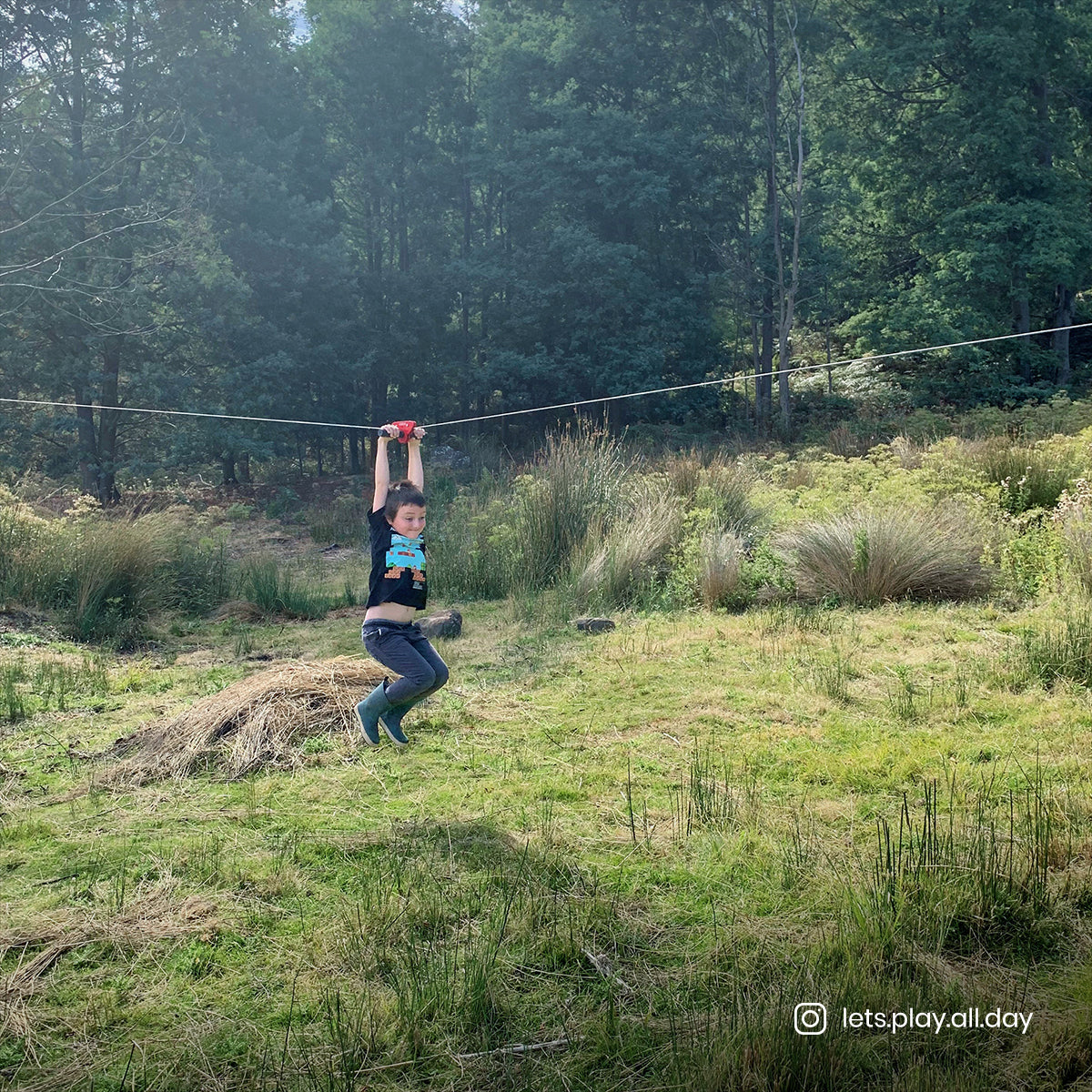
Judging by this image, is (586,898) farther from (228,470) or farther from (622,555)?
(228,470)

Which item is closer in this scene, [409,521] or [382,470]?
[409,521]

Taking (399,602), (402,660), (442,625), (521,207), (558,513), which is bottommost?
(442,625)

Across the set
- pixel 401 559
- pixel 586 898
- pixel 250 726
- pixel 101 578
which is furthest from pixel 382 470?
pixel 101 578

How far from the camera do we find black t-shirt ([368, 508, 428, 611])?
14.9ft

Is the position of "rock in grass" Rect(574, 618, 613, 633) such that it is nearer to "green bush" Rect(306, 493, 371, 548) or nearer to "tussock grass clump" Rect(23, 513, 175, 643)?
"tussock grass clump" Rect(23, 513, 175, 643)

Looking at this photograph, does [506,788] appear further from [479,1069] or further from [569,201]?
[569,201]

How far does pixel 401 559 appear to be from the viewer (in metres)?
4.57

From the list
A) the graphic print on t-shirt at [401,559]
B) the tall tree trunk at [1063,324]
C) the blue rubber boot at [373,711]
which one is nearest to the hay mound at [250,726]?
the blue rubber boot at [373,711]

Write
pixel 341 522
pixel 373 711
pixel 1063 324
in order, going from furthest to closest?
pixel 1063 324
pixel 341 522
pixel 373 711

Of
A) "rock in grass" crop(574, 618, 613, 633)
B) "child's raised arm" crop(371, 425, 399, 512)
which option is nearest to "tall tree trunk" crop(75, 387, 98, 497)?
"rock in grass" crop(574, 618, 613, 633)

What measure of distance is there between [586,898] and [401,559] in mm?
1917

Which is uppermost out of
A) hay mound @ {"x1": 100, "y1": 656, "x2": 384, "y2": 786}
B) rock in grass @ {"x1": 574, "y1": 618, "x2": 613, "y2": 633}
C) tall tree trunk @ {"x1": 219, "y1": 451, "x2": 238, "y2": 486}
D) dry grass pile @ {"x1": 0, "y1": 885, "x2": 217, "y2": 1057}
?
tall tree trunk @ {"x1": 219, "y1": 451, "x2": 238, "y2": 486}

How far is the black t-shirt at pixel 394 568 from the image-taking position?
4.54m

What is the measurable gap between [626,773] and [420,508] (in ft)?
4.97
